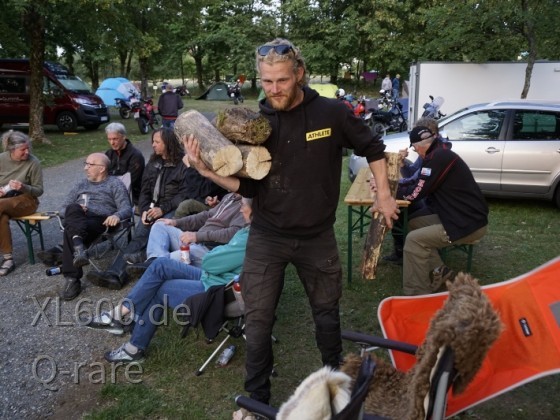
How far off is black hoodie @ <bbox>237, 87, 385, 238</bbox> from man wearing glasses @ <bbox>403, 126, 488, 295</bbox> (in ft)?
6.16

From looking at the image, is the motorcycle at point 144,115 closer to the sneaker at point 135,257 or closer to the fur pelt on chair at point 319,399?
the sneaker at point 135,257

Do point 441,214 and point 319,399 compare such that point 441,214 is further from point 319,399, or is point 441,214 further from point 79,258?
point 79,258

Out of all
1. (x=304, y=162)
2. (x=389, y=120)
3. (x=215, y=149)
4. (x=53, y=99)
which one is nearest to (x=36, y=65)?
(x=53, y=99)

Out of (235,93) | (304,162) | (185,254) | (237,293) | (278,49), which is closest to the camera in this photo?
(278,49)

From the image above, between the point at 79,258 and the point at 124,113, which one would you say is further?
the point at 124,113

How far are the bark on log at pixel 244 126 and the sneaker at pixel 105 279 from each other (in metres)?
2.76

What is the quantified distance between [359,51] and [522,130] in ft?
78.6

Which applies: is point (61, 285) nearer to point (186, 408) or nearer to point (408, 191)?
point (186, 408)

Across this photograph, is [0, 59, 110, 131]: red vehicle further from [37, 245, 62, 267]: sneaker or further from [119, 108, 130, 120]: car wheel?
[37, 245, 62, 267]: sneaker

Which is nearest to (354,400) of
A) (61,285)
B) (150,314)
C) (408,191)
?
(150,314)

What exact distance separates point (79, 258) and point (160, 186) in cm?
117

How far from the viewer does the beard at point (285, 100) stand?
2301 millimetres

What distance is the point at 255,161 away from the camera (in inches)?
91.6

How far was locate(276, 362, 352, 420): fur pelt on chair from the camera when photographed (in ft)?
4.76
